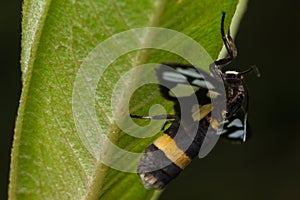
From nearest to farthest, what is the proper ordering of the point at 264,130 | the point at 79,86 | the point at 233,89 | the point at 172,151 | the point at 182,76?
1. the point at 79,86
2. the point at 182,76
3. the point at 172,151
4. the point at 233,89
5. the point at 264,130

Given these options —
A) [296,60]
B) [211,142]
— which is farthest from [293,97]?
[211,142]

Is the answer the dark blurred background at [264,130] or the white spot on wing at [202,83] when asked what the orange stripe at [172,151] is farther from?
the dark blurred background at [264,130]

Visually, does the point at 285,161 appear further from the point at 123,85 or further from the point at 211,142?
the point at 123,85

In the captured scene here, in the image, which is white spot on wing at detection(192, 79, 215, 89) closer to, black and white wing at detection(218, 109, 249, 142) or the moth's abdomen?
the moth's abdomen

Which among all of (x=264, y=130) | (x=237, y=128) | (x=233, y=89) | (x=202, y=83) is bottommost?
(x=264, y=130)

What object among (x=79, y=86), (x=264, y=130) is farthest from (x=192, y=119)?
(x=264, y=130)

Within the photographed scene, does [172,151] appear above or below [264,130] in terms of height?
above

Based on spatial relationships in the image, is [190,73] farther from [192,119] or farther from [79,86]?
[192,119]

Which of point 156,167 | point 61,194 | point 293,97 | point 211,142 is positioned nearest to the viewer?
point 61,194
